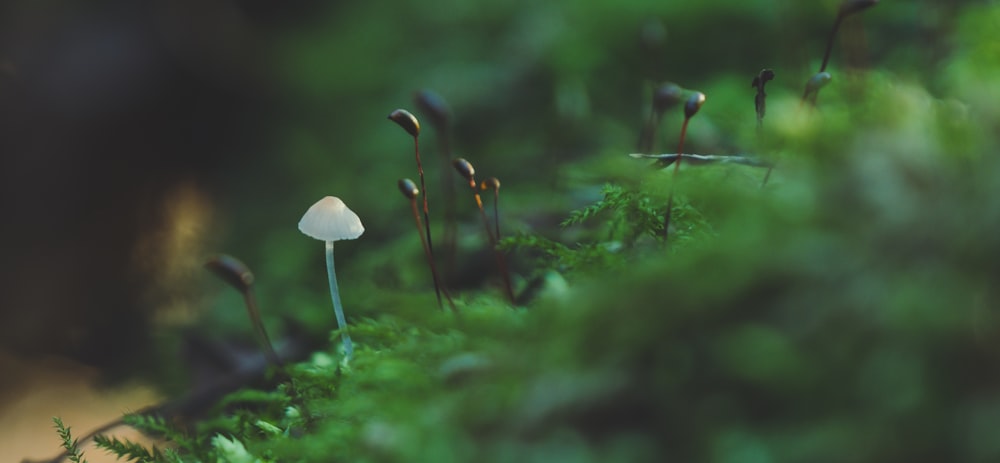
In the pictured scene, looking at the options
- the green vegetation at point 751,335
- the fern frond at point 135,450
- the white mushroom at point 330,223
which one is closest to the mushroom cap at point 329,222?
the white mushroom at point 330,223

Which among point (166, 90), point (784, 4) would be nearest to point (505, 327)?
point (784, 4)

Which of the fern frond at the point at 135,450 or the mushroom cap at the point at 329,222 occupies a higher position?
the mushroom cap at the point at 329,222

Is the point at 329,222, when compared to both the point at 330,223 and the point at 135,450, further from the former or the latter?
the point at 135,450

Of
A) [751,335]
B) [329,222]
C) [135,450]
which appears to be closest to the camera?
[751,335]

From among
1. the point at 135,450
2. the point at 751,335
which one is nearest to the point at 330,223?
the point at 135,450

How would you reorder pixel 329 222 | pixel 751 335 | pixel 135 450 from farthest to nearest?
pixel 329 222
pixel 135 450
pixel 751 335

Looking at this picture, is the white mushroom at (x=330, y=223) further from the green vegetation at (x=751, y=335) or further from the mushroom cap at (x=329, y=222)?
the green vegetation at (x=751, y=335)

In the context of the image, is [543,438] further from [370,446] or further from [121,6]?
[121,6]

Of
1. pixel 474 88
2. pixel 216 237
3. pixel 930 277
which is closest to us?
pixel 930 277
